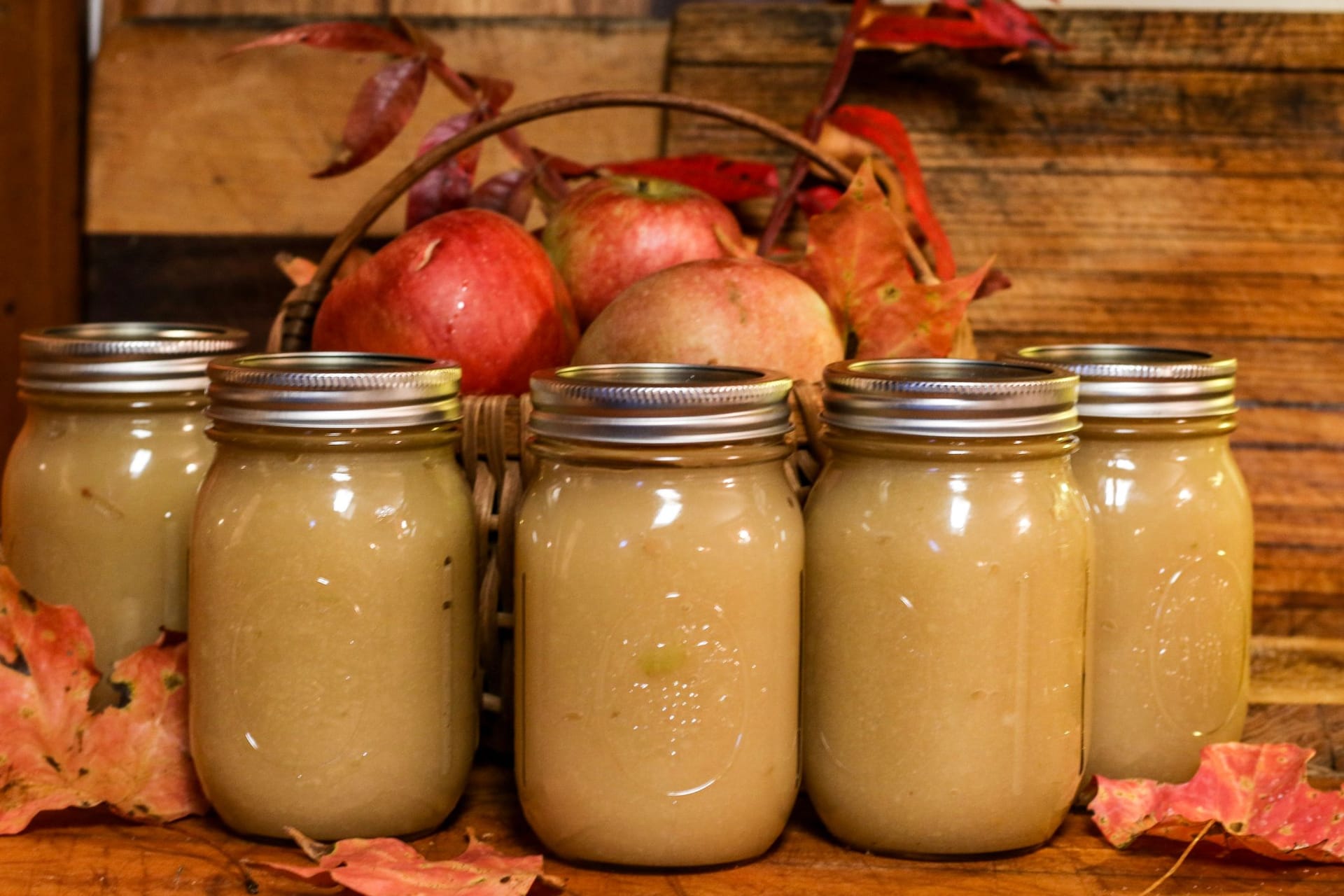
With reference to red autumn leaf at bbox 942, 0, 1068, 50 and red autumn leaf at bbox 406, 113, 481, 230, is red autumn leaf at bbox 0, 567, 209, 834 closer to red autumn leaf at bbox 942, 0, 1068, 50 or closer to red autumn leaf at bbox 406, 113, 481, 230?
red autumn leaf at bbox 406, 113, 481, 230

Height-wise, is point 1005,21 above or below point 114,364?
above

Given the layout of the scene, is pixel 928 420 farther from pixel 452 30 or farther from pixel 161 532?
pixel 452 30

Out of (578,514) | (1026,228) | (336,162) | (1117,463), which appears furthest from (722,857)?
(1026,228)

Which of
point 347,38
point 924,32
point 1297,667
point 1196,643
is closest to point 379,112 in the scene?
point 347,38

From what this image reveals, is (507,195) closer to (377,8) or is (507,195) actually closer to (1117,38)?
(377,8)

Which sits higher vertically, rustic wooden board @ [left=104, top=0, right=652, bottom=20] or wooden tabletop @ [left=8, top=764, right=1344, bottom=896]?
rustic wooden board @ [left=104, top=0, right=652, bottom=20]

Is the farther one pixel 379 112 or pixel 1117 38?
pixel 1117 38

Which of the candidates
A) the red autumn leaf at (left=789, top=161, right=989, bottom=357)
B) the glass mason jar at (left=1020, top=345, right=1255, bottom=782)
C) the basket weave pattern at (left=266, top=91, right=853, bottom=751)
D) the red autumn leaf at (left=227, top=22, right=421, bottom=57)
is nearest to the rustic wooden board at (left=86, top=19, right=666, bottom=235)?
the red autumn leaf at (left=227, top=22, right=421, bottom=57)
